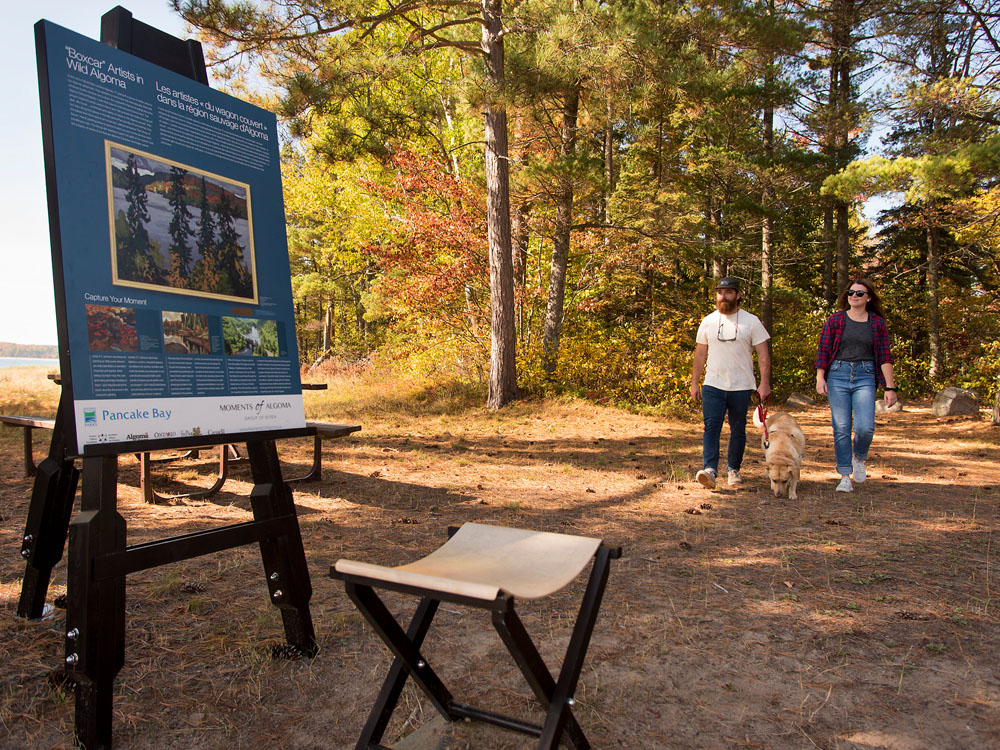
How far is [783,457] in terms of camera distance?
5.85 metres

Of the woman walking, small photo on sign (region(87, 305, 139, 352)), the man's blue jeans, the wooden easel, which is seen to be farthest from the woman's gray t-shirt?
small photo on sign (region(87, 305, 139, 352))

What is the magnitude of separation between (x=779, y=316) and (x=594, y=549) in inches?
857

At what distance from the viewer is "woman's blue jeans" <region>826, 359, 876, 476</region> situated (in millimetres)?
5836

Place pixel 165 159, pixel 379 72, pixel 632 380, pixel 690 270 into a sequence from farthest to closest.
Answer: pixel 690 270, pixel 632 380, pixel 379 72, pixel 165 159

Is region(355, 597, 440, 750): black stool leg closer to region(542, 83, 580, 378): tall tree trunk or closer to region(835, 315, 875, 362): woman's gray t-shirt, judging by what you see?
region(835, 315, 875, 362): woman's gray t-shirt

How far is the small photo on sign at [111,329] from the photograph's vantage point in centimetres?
234

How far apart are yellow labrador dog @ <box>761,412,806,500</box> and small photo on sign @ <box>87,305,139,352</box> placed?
5124 millimetres

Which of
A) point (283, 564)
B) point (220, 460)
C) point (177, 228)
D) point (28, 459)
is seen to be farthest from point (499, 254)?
point (283, 564)

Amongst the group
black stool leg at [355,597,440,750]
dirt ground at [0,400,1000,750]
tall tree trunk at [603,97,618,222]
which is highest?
tall tree trunk at [603,97,618,222]

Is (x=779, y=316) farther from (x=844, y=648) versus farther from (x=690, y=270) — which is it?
(x=844, y=648)

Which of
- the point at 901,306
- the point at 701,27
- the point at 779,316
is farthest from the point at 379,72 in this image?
the point at 901,306

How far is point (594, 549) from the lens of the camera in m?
2.17

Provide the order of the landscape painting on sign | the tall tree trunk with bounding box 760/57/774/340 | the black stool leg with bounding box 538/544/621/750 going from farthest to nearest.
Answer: the tall tree trunk with bounding box 760/57/774/340 → the landscape painting on sign → the black stool leg with bounding box 538/544/621/750

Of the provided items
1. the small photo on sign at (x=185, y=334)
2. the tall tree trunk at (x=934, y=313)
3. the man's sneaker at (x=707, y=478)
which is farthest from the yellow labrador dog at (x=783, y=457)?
the tall tree trunk at (x=934, y=313)
